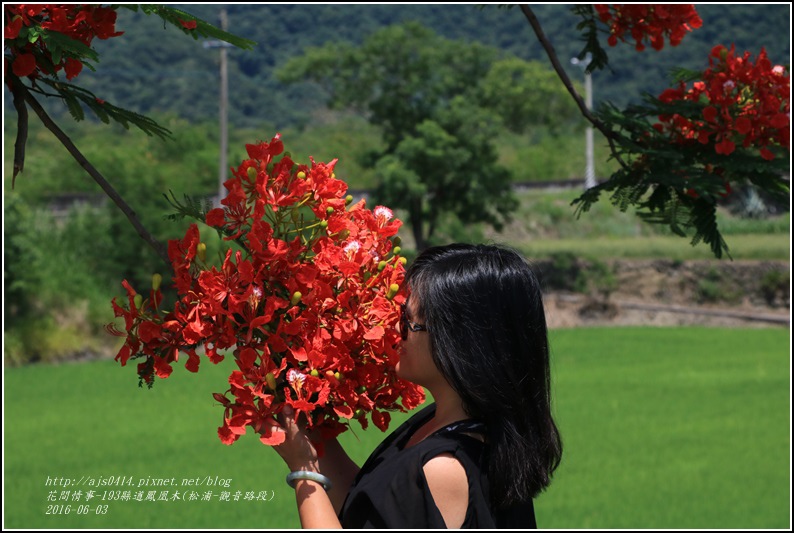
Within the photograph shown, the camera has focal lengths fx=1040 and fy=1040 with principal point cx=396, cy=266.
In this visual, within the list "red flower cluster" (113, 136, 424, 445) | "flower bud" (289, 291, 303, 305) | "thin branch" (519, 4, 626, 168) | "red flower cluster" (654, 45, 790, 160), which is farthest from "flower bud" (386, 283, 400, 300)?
"red flower cluster" (654, 45, 790, 160)

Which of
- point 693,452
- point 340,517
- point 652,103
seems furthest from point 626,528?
point 340,517

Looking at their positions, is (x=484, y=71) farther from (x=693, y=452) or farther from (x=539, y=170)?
(x=693, y=452)

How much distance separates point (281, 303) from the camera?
52.0 inches

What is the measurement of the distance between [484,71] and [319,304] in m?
18.6

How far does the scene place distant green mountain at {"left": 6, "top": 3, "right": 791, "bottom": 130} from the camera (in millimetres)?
32219

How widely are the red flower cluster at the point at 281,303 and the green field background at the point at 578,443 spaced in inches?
105

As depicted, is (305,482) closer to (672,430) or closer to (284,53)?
(672,430)

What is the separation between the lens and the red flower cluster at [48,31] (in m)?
1.34

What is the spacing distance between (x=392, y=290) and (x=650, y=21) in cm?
147

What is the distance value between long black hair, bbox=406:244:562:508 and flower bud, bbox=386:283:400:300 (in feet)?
0.14

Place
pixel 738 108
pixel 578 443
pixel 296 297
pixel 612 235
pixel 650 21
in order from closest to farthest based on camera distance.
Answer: pixel 296 297, pixel 738 108, pixel 650 21, pixel 578 443, pixel 612 235

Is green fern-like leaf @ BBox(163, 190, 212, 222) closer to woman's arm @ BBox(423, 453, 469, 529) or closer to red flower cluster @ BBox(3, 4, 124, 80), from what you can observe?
red flower cluster @ BBox(3, 4, 124, 80)

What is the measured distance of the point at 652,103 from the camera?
228 centimetres

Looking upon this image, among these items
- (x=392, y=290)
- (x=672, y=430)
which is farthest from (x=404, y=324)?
(x=672, y=430)
